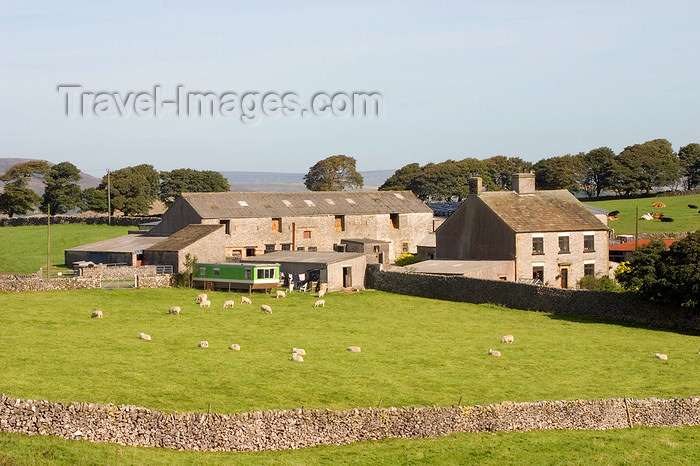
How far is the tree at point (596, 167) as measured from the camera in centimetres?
14938

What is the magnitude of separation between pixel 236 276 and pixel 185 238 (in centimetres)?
926

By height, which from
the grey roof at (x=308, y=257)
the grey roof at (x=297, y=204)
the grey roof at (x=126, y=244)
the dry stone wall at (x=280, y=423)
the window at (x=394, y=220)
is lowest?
the dry stone wall at (x=280, y=423)

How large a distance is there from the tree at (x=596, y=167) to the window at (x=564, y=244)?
293 ft

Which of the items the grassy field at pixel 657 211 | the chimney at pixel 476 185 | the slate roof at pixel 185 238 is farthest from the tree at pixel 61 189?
the chimney at pixel 476 185

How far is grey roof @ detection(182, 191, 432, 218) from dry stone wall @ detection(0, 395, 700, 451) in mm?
47578

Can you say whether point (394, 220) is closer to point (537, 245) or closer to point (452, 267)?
point (537, 245)

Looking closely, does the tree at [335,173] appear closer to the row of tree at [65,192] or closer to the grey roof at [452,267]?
the row of tree at [65,192]

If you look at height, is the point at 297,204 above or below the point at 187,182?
below

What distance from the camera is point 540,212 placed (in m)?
→ 63.7

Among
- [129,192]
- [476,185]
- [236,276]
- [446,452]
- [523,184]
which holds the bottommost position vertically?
[446,452]

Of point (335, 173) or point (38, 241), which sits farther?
point (335, 173)

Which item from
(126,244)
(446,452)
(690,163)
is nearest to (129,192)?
(126,244)

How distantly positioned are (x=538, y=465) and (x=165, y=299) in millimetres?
32701

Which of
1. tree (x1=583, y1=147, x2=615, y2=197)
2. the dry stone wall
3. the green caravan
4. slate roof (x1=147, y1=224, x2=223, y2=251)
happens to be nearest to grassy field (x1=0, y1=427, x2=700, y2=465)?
the dry stone wall
